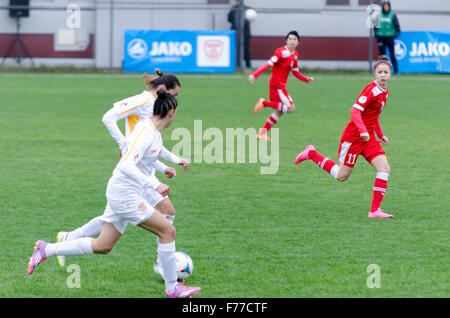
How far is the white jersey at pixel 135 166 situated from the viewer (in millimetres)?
5219

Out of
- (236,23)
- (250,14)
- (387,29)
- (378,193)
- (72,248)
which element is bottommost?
(72,248)

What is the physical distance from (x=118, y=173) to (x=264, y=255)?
169 cm

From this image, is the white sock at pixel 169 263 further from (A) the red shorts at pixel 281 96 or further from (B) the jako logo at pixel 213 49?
(B) the jako logo at pixel 213 49

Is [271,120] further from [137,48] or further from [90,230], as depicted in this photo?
[137,48]

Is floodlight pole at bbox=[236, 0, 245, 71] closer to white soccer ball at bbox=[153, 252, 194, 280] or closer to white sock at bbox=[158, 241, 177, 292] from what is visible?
white soccer ball at bbox=[153, 252, 194, 280]

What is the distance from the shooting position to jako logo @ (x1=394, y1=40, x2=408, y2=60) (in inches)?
978

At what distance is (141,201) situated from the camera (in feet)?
17.5

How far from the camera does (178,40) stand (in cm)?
2498

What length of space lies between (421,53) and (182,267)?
20657 mm

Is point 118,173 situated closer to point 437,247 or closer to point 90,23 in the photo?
point 437,247

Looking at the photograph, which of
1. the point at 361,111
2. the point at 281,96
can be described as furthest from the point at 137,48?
the point at 361,111

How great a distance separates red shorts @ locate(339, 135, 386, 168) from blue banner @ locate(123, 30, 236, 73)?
17.0 meters

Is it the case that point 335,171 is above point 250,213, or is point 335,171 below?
above

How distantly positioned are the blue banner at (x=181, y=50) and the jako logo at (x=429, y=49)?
577 centimetres
